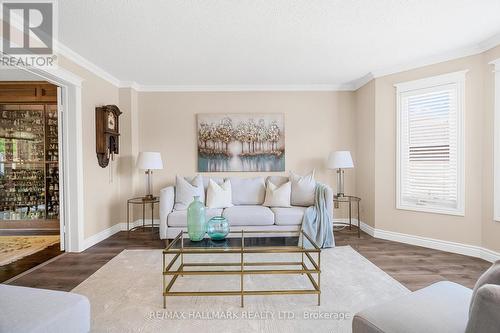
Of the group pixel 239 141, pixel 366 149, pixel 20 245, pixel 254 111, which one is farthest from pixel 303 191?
pixel 20 245

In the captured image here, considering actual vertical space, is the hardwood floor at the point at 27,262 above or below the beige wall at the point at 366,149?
below

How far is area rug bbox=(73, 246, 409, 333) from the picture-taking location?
189cm

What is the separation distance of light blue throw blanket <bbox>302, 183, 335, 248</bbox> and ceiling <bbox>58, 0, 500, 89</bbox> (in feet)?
6.36

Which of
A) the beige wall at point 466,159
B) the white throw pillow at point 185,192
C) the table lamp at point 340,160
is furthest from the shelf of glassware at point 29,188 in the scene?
the beige wall at point 466,159

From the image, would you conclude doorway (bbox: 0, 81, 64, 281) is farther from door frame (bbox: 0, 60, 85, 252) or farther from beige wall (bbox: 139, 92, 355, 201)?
beige wall (bbox: 139, 92, 355, 201)

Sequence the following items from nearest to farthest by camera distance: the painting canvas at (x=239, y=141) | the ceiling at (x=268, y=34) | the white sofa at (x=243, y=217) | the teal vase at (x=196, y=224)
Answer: the ceiling at (x=268, y=34) < the teal vase at (x=196, y=224) < the white sofa at (x=243, y=217) < the painting canvas at (x=239, y=141)

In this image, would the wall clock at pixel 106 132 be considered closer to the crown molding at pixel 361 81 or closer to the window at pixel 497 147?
the crown molding at pixel 361 81

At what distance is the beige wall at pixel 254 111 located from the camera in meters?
4.72

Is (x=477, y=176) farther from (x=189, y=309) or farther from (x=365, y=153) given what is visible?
(x=189, y=309)

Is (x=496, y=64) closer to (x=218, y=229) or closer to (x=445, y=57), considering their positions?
(x=445, y=57)

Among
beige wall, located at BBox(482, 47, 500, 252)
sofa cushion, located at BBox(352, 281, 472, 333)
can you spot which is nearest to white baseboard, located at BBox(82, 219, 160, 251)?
sofa cushion, located at BBox(352, 281, 472, 333)

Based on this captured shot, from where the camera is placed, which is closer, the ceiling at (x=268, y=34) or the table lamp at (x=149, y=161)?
the ceiling at (x=268, y=34)

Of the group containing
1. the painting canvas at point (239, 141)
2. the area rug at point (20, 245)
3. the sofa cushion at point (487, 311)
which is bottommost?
the area rug at point (20, 245)

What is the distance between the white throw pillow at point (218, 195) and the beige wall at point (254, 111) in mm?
575
